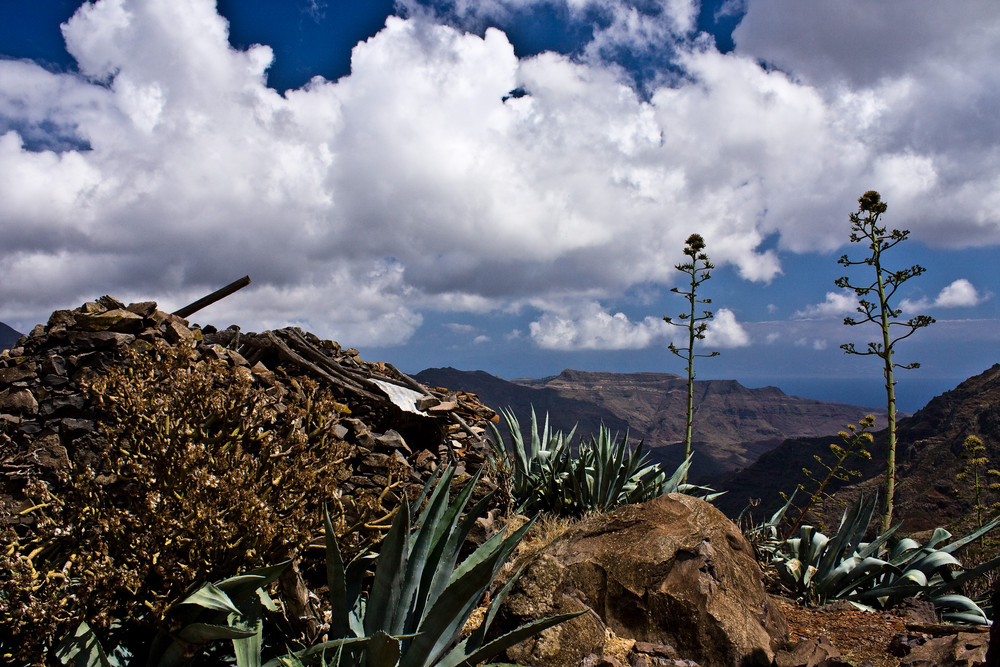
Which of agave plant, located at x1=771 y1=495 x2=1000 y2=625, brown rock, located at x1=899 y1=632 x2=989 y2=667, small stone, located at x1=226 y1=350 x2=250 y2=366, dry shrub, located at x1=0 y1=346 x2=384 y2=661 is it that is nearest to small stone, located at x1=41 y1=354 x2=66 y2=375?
small stone, located at x1=226 y1=350 x2=250 y2=366

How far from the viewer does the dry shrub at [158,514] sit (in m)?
2.68

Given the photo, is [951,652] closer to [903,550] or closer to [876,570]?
[876,570]

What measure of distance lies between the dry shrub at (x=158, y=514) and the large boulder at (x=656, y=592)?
4.18 ft

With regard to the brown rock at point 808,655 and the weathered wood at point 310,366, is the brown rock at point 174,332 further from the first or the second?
the brown rock at point 808,655

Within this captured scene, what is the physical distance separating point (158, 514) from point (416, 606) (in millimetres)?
1377

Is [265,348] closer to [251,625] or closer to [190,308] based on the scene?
[190,308]

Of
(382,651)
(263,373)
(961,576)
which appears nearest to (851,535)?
(961,576)

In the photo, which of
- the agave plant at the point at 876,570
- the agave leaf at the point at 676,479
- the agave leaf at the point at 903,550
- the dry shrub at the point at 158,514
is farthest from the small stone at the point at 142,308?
the agave leaf at the point at 903,550

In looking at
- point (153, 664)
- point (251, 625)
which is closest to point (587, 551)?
point (251, 625)

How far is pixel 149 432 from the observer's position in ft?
10.8

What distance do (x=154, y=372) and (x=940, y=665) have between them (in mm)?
4810

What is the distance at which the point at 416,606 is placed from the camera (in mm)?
3164

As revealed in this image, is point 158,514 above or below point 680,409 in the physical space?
above

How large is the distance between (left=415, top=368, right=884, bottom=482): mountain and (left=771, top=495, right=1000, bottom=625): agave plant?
4073 inches
